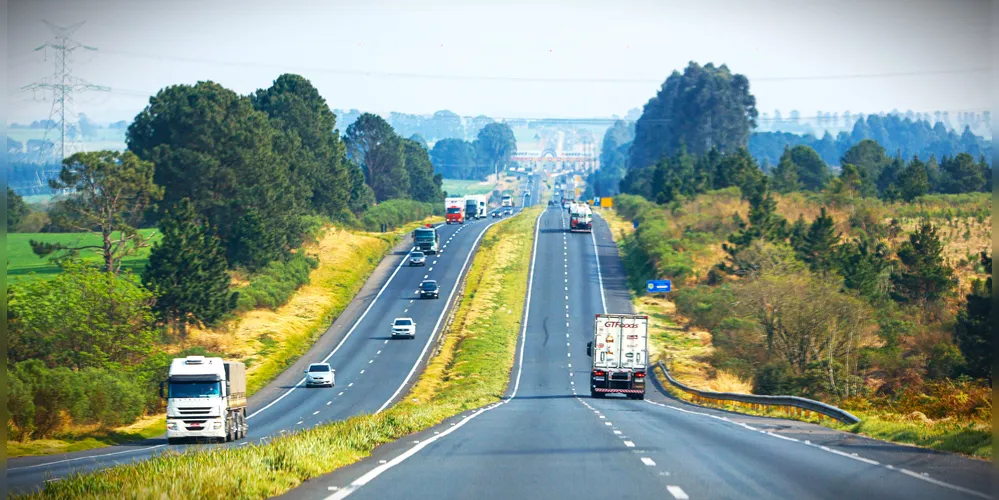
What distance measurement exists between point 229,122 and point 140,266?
2228 centimetres

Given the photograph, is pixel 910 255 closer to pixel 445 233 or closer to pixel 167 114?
pixel 167 114

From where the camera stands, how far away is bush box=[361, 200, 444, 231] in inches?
6197

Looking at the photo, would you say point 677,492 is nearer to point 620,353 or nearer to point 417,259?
point 620,353

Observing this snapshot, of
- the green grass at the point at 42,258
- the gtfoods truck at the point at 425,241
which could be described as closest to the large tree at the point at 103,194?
the green grass at the point at 42,258

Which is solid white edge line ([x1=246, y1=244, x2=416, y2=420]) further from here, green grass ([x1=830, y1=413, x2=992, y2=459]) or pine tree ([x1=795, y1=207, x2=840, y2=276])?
pine tree ([x1=795, y1=207, x2=840, y2=276])

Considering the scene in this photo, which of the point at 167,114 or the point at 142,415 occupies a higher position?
the point at 167,114

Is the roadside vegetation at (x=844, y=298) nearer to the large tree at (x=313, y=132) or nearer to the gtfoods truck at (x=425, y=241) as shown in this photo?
the gtfoods truck at (x=425, y=241)

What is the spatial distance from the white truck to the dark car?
2599 inches

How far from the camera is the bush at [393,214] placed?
157413 millimetres

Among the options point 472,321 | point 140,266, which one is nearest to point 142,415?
point 472,321

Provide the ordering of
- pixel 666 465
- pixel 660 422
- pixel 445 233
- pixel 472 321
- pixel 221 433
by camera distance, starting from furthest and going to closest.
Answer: pixel 445 233 < pixel 472 321 < pixel 221 433 < pixel 660 422 < pixel 666 465

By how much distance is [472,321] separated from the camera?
9619 cm

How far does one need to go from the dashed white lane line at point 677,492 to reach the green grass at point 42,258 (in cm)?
8941

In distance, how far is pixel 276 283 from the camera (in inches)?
3920
